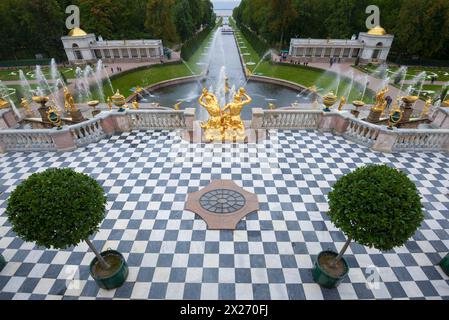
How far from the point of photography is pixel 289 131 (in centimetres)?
1627

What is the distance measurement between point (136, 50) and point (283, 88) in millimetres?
31467

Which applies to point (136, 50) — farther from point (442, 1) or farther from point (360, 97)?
point (442, 1)

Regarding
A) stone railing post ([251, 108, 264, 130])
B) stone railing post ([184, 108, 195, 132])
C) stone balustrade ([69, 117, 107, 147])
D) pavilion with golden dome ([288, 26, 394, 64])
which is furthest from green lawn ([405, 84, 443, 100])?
stone balustrade ([69, 117, 107, 147])

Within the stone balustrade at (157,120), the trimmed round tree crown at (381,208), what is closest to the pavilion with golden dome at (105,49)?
the stone balustrade at (157,120)

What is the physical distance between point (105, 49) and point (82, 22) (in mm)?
8661

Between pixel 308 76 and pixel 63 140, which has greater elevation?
pixel 63 140

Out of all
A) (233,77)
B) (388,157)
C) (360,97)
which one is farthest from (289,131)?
(233,77)

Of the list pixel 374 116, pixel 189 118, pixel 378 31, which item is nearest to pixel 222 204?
pixel 189 118

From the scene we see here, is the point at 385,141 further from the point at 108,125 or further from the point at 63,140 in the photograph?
the point at 63,140

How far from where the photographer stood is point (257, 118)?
52.4 feet

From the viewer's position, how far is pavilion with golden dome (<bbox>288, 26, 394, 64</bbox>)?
50219mm

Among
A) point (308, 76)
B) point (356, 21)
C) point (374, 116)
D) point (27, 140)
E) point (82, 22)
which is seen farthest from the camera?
point (356, 21)

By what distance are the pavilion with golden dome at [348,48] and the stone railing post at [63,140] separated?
1878 inches

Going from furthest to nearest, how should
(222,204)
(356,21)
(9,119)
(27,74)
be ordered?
(356,21) → (27,74) → (9,119) → (222,204)
